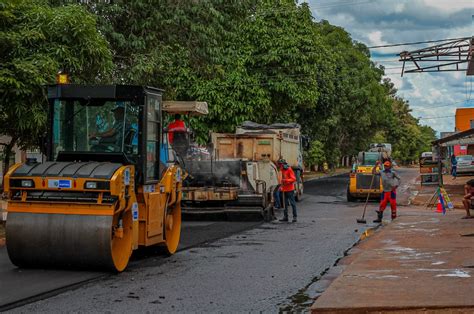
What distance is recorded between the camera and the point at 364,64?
6031 centimetres

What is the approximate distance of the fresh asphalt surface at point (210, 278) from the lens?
8.16 metres

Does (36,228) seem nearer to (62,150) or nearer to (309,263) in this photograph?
(62,150)

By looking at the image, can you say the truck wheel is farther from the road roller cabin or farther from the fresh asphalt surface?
the road roller cabin

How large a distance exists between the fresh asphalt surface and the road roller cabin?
0.39m

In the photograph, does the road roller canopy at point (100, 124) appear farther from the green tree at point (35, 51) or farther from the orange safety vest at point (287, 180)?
the orange safety vest at point (287, 180)

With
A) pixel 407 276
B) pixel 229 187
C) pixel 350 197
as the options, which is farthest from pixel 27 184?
pixel 350 197

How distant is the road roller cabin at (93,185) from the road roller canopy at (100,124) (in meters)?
0.02

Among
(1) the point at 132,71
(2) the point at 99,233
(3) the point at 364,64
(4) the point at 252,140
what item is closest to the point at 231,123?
(4) the point at 252,140

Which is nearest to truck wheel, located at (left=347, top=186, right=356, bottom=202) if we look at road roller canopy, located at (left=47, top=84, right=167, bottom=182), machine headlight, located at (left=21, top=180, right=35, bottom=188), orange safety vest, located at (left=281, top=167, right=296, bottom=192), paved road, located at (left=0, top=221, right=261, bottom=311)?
orange safety vest, located at (left=281, top=167, right=296, bottom=192)

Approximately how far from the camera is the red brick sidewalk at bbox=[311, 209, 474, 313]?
7309mm

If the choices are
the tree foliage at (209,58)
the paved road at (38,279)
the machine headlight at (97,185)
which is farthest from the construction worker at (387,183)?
the machine headlight at (97,185)

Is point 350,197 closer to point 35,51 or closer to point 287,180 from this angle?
point 287,180

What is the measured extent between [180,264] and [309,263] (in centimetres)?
215

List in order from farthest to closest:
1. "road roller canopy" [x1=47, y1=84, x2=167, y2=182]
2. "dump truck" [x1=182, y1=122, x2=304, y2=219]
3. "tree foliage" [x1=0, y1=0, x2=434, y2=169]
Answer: "dump truck" [x1=182, y1=122, x2=304, y2=219], "tree foliage" [x1=0, y1=0, x2=434, y2=169], "road roller canopy" [x1=47, y1=84, x2=167, y2=182]
